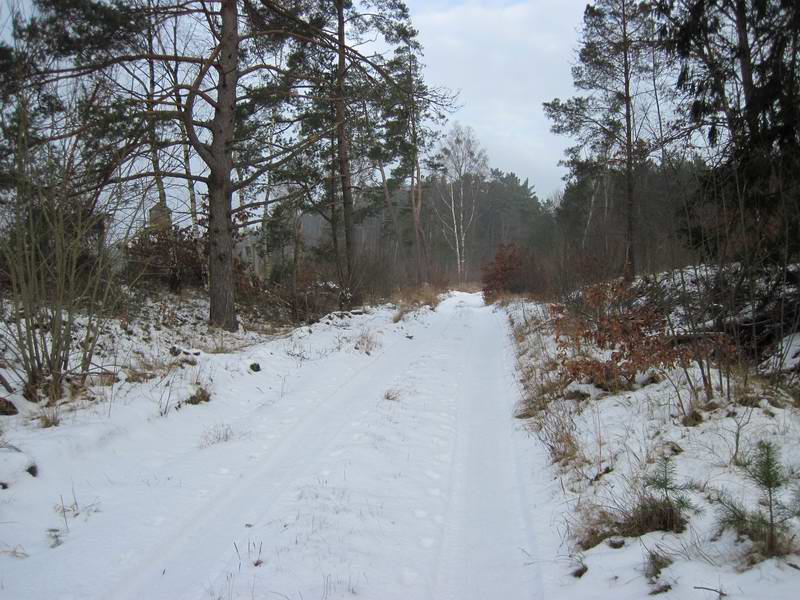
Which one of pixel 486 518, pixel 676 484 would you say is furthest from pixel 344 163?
pixel 676 484

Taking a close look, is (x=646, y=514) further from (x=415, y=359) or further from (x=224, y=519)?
(x=415, y=359)

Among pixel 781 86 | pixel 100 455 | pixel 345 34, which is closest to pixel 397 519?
pixel 100 455

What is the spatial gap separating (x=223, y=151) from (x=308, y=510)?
8.94 meters

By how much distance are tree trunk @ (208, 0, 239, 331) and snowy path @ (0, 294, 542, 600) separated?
473 centimetres

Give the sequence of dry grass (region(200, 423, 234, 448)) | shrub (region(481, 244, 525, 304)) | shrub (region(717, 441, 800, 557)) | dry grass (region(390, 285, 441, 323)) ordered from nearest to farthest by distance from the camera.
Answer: shrub (region(717, 441, 800, 557)) → dry grass (region(200, 423, 234, 448)) → dry grass (region(390, 285, 441, 323)) → shrub (region(481, 244, 525, 304))

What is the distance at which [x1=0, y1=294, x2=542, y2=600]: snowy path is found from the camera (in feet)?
9.68

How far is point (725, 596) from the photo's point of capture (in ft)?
7.46

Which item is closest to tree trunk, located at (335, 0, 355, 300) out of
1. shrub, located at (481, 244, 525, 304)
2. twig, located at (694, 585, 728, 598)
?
shrub, located at (481, 244, 525, 304)

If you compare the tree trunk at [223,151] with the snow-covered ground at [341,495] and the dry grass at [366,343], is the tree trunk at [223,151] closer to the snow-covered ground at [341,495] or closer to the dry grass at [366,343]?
the dry grass at [366,343]

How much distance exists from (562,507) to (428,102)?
9597 mm

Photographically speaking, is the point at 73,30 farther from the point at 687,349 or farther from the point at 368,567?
the point at 687,349

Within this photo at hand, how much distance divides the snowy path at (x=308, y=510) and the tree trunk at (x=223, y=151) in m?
4.73

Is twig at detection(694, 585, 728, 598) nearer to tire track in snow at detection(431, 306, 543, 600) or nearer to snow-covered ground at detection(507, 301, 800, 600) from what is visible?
snow-covered ground at detection(507, 301, 800, 600)

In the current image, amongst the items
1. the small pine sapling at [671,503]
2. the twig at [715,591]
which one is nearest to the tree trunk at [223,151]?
the small pine sapling at [671,503]
